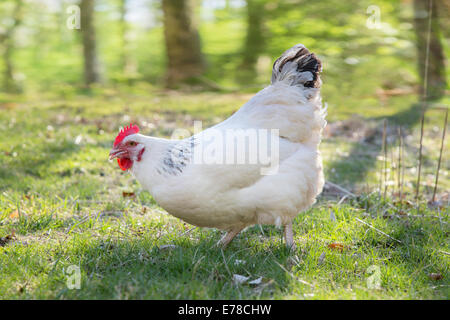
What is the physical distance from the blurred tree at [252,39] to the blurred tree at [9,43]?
6.98 metres

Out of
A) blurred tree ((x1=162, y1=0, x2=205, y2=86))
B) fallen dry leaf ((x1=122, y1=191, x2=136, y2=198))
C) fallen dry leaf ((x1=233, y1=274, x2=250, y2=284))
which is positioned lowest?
fallen dry leaf ((x1=122, y1=191, x2=136, y2=198))

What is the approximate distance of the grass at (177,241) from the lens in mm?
2453

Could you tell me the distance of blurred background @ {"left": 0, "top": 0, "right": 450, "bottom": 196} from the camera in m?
5.82

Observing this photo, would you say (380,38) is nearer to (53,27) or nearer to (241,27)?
(241,27)

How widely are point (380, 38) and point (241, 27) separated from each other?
6662mm

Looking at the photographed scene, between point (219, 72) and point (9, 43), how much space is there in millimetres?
6916

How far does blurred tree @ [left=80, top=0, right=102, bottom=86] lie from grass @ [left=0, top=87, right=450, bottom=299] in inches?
259

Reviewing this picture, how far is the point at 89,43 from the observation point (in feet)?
38.6

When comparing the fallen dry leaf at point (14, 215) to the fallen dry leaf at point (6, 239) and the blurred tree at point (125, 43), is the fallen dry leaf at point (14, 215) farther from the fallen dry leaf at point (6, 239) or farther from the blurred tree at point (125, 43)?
the blurred tree at point (125, 43)

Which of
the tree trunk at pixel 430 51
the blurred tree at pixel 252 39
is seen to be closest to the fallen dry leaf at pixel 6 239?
the tree trunk at pixel 430 51

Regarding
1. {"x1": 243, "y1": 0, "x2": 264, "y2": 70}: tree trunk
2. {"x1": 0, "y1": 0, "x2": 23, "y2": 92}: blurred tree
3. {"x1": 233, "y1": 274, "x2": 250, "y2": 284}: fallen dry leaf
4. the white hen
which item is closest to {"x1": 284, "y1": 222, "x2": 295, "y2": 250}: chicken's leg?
the white hen

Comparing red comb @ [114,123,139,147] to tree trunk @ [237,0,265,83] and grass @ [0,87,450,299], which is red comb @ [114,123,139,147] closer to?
grass @ [0,87,450,299]

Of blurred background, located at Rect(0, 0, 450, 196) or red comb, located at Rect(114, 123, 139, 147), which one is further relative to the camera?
blurred background, located at Rect(0, 0, 450, 196)

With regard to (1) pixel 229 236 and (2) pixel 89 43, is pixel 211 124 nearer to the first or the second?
(1) pixel 229 236
